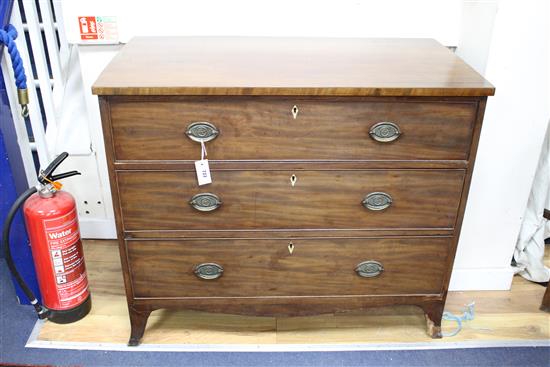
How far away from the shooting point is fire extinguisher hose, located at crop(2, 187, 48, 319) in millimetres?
1595

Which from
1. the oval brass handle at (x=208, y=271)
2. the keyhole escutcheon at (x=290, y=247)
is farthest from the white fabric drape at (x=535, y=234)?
the oval brass handle at (x=208, y=271)

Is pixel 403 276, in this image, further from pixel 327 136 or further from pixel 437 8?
pixel 437 8

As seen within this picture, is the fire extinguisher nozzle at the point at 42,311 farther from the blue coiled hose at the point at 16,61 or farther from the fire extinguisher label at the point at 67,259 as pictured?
the blue coiled hose at the point at 16,61

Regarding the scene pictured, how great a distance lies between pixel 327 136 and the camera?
136 cm

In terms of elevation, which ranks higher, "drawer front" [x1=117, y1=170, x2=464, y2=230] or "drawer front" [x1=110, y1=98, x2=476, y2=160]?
"drawer front" [x1=110, y1=98, x2=476, y2=160]

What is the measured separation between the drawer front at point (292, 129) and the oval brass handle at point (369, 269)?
1.15 ft

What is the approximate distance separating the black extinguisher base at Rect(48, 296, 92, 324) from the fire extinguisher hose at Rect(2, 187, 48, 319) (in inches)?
1.1

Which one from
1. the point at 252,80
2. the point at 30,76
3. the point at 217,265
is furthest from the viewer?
the point at 30,76

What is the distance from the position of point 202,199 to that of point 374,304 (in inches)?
25.6

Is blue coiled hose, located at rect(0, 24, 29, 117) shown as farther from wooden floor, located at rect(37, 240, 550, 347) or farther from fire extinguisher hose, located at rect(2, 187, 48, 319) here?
wooden floor, located at rect(37, 240, 550, 347)

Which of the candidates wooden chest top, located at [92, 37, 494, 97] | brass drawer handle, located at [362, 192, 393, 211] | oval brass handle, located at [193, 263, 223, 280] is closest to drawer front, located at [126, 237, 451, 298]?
oval brass handle, located at [193, 263, 223, 280]

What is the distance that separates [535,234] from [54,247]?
5.70 ft

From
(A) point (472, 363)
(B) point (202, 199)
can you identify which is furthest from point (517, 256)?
(B) point (202, 199)

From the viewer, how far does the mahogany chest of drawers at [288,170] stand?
4.30 feet
